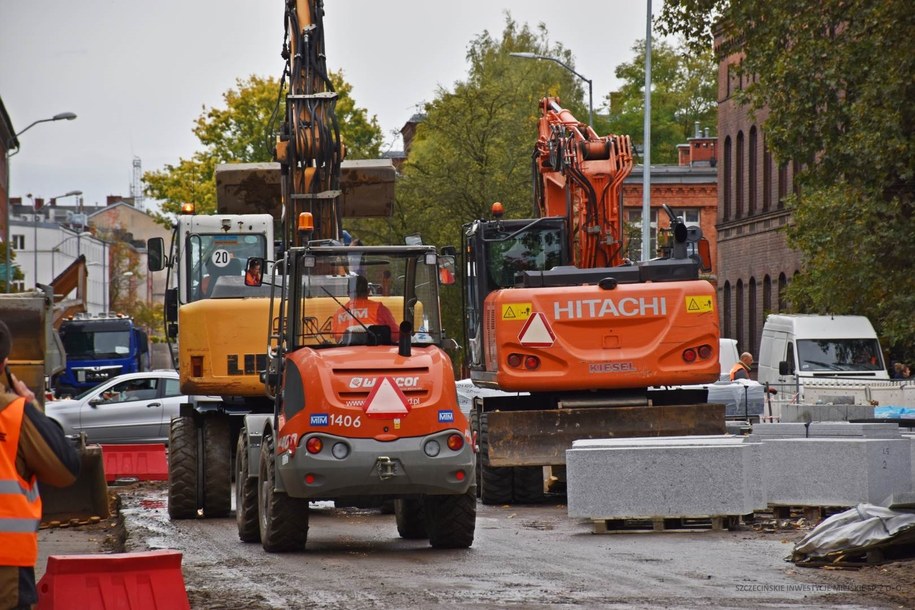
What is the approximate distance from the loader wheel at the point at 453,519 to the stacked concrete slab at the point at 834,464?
12.2ft

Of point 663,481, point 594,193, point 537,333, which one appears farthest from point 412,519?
point 594,193

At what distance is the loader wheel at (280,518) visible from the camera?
14.5 metres

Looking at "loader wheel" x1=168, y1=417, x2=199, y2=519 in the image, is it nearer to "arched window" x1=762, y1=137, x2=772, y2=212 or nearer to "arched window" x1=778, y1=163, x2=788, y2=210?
"arched window" x1=778, y1=163, x2=788, y2=210

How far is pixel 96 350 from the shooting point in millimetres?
58688

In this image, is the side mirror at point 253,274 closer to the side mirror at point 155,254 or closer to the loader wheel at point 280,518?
the loader wheel at point 280,518

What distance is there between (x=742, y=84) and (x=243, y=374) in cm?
4092

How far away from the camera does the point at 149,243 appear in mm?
22391

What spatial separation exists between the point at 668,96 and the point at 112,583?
3430 inches

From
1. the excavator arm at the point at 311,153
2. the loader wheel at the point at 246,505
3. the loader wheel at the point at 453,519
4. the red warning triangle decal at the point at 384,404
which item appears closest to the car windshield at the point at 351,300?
the red warning triangle decal at the point at 384,404

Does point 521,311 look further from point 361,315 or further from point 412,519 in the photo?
point 361,315

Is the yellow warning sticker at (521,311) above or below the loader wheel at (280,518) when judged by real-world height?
above

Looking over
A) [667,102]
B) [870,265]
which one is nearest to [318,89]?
[870,265]

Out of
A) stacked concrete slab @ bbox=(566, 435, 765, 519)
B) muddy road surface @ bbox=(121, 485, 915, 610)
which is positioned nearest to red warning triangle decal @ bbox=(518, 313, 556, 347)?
muddy road surface @ bbox=(121, 485, 915, 610)

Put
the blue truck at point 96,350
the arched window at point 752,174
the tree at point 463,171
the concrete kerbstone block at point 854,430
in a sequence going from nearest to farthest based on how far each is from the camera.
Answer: the concrete kerbstone block at point 854,430 → the tree at point 463,171 → the blue truck at point 96,350 → the arched window at point 752,174
